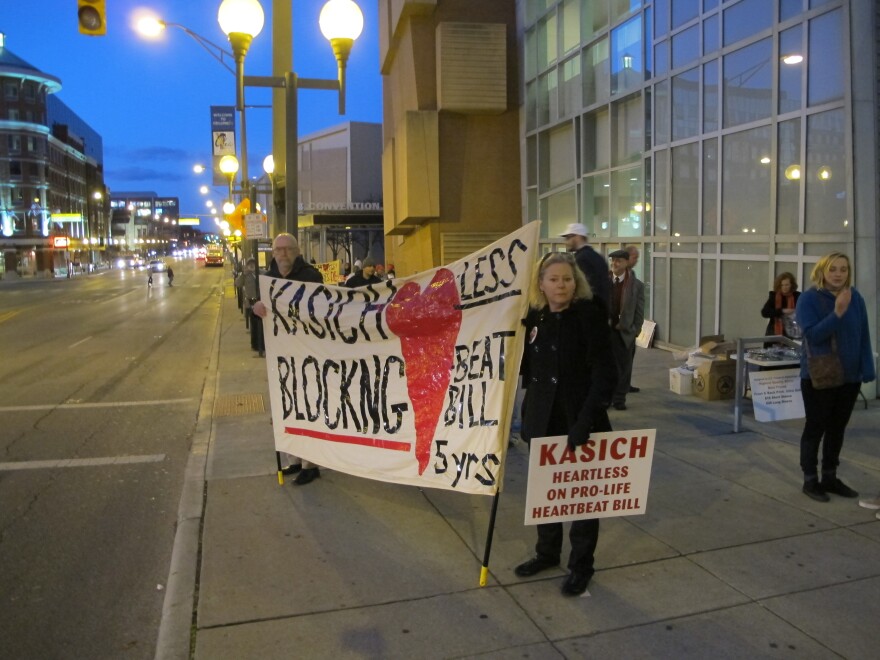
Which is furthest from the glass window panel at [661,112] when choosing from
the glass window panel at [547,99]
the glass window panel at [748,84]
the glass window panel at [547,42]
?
the glass window panel at [547,42]

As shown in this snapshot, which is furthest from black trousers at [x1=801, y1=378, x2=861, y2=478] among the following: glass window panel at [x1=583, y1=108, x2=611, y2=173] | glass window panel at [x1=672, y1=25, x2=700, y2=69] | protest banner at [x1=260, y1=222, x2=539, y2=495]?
glass window panel at [x1=583, y1=108, x2=611, y2=173]

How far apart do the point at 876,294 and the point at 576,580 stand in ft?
19.5

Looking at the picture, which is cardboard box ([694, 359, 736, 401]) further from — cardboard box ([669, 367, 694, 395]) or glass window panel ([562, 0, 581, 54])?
glass window panel ([562, 0, 581, 54])

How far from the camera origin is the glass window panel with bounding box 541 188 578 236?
16.6 meters

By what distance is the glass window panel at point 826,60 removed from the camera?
336 inches

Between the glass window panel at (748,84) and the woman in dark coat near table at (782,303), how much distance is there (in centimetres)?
292

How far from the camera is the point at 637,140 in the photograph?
13.6 meters

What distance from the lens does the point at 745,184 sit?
414 inches

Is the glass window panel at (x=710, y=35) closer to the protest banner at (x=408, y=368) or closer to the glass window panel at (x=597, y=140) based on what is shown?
the glass window panel at (x=597, y=140)

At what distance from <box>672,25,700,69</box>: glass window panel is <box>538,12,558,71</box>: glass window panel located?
5284 mm

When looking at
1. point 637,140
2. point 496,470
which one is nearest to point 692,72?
point 637,140

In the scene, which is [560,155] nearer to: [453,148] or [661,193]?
[453,148]

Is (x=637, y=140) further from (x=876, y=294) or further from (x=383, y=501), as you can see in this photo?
(x=383, y=501)

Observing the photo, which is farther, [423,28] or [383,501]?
[423,28]
